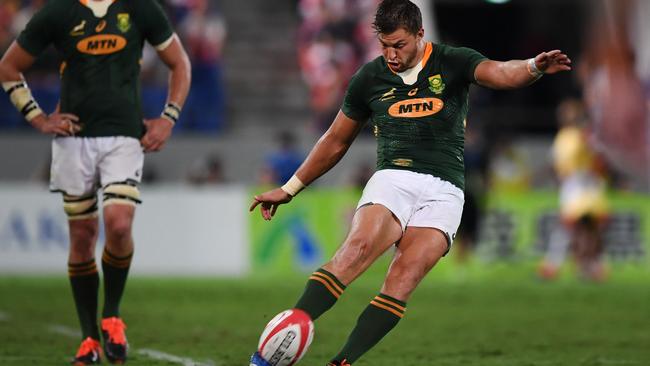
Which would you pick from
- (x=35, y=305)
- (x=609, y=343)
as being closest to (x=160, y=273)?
(x=35, y=305)

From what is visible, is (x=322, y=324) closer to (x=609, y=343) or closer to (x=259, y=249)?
(x=609, y=343)

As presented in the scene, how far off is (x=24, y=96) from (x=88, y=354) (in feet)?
6.14

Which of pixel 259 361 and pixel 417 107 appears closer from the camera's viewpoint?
pixel 259 361

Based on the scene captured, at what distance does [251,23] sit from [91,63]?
56.4ft

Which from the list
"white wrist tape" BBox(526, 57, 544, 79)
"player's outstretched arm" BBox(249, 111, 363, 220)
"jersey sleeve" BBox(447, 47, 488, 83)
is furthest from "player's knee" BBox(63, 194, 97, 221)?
"white wrist tape" BBox(526, 57, 544, 79)

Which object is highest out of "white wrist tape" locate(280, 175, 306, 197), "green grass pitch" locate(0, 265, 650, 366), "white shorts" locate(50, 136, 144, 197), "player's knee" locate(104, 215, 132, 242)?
"white shorts" locate(50, 136, 144, 197)

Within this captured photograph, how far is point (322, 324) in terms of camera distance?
1191 centimetres

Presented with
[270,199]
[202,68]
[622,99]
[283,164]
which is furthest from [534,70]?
[202,68]

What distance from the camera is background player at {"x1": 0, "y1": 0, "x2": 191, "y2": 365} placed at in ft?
27.7

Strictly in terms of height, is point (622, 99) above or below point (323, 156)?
below

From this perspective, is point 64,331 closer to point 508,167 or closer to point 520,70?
point 520,70

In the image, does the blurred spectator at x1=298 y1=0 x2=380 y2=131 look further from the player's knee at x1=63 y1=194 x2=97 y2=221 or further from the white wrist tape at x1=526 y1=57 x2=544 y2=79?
the white wrist tape at x1=526 y1=57 x2=544 y2=79

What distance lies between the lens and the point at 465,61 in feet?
24.0

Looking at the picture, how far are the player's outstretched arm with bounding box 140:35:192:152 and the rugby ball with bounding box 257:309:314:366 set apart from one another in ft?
7.89
